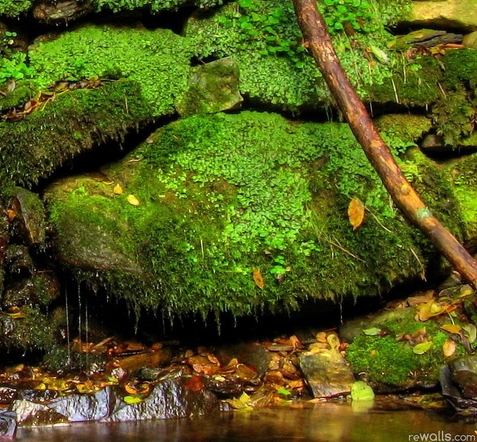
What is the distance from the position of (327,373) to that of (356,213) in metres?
1.45

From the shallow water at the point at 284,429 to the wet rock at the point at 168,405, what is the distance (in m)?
0.12

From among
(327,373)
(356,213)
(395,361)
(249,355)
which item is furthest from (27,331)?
(395,361)

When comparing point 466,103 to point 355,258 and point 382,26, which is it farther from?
point 355,258

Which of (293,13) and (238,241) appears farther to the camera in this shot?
(293,13)

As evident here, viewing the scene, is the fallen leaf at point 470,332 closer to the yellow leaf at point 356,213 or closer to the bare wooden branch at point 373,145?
the bare wooden branch at point 373,145

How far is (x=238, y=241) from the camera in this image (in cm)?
619

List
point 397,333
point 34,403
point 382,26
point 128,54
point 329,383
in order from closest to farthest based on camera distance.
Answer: point 34,403, point 329,383, point 397,333, point 128,54, point 382,26

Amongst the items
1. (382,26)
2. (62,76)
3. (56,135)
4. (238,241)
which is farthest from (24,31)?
(382,26)

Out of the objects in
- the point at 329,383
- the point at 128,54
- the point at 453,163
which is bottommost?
the point at 329,383

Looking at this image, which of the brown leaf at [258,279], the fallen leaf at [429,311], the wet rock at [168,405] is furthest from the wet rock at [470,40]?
the wet rock at [168,405]

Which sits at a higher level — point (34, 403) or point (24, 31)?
point (24, 31)

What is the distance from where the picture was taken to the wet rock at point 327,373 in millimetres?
5980

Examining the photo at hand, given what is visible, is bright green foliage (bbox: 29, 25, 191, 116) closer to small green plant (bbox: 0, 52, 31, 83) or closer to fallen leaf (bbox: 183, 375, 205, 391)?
small green plant (bbox: 0, 52, 31, 83)

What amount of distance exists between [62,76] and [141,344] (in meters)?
2.67
